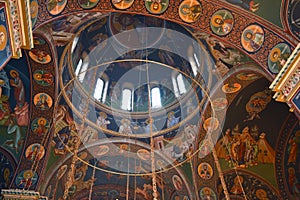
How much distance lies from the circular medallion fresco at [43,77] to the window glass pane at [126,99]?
369 centimetres

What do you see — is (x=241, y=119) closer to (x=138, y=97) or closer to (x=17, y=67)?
(x=138, y=97)

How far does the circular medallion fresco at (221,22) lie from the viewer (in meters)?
9.18

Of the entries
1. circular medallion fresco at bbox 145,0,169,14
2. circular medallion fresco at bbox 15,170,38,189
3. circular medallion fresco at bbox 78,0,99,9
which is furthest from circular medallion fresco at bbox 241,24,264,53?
circular medallion fresco at bbox 15,170,38,189

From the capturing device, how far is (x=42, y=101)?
12.0 meters

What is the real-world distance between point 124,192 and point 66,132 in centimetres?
359

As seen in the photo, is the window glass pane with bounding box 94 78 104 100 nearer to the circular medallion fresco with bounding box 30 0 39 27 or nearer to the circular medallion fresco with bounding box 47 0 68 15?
the circular medallion fresco with bounding box 47 0 68 15

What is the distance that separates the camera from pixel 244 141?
42.2 ft

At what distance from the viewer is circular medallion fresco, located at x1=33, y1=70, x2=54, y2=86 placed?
11438 mm

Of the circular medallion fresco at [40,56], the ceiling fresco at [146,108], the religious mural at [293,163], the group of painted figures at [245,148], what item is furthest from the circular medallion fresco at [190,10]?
the religious mural at [293,163]

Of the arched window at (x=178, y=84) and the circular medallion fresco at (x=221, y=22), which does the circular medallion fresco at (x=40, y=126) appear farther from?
the circular medallion fresco at (x=221, y=22)

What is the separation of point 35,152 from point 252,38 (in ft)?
23.5

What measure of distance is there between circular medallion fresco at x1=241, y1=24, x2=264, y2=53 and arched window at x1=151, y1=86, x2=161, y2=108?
5.94m

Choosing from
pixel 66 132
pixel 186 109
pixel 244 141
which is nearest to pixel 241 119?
pixel 244 141

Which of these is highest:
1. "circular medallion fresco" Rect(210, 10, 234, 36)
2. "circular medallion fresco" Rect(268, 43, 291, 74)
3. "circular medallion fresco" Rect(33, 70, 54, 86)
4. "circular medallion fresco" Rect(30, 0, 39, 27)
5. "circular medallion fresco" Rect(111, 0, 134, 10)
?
"circular medallion fresco" Rect(33, 70, 54, 86)
